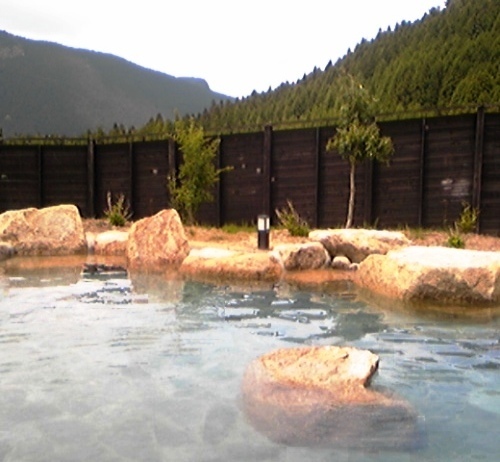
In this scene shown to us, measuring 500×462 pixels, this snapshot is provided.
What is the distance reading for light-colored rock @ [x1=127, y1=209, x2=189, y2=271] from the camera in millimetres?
10156

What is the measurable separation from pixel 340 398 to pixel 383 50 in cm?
5288

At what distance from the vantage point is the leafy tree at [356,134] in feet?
39.4

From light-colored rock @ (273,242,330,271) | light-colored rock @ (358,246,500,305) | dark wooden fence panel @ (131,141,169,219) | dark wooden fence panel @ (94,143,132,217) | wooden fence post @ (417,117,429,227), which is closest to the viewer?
light-colored rock @ (358,246,500,305)

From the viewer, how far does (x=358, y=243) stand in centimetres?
938

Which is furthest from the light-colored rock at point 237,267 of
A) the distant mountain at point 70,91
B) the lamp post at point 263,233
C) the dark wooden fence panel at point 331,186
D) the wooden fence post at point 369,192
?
the distant mountain at point 70,91

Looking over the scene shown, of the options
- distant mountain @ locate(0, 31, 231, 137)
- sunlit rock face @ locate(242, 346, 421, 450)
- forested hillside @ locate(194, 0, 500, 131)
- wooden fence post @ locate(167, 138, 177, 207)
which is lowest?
sunlit rock face @ locate(242, 346, 421, 450)

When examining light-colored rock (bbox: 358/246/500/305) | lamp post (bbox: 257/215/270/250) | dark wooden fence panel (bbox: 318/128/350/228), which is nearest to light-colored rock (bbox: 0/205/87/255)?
lamp post (bbox: 257/215/270/250)

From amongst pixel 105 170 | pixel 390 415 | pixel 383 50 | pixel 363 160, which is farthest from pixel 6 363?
pixel 383 50

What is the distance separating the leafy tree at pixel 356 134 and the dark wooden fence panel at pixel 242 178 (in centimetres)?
232

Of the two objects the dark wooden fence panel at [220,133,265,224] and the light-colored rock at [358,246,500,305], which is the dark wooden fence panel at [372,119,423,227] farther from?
the light-colored rock at [358,246,500,305]

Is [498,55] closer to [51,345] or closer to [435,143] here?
[435,143]

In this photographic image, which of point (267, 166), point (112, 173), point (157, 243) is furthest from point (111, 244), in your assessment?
point (112, 173)

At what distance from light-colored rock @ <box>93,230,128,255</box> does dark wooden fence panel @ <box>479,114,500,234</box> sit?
740 centimetres

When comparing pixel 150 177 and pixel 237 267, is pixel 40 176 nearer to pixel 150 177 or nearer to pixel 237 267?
pixel 150 177
